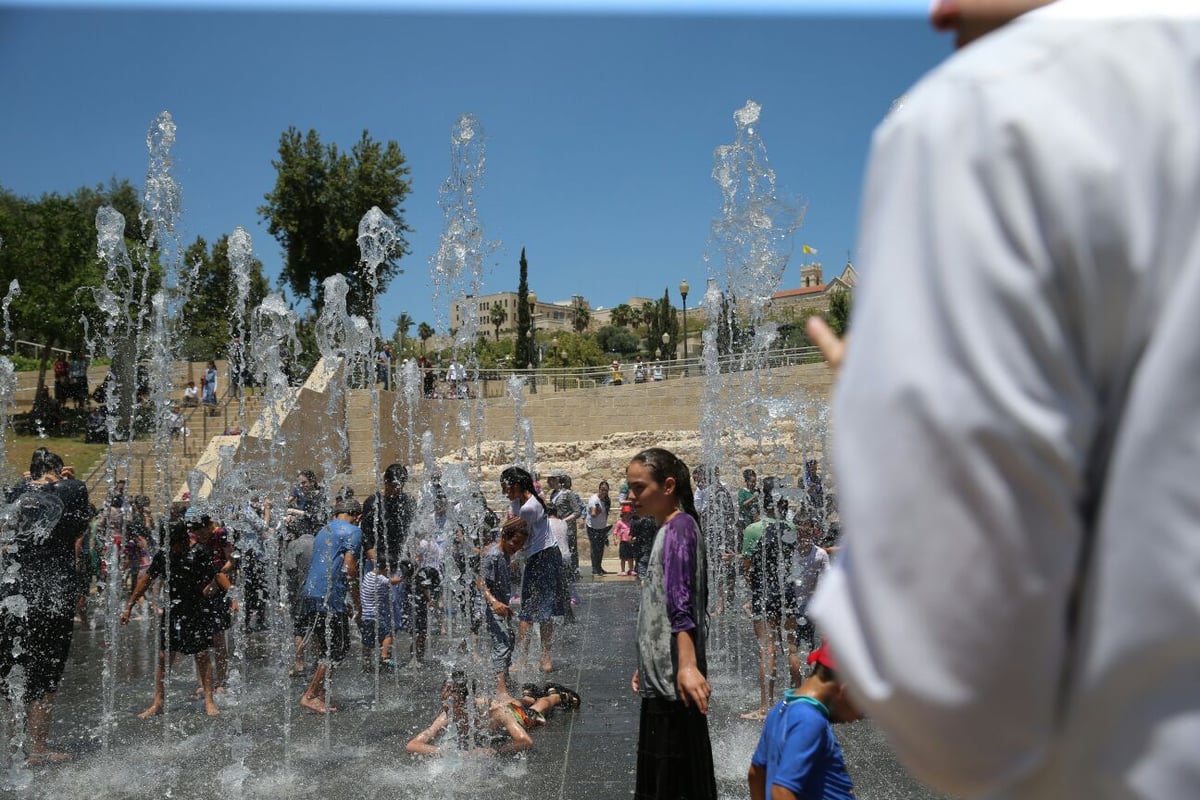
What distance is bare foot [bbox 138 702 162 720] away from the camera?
7507 mm

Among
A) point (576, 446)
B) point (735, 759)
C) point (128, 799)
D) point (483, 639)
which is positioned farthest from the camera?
point (576, 446)

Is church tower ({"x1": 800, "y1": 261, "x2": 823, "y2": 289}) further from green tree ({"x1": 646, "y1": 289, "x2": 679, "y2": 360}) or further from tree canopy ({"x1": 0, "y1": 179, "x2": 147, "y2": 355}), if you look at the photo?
tree canopy ({"x1": 0, "y1": 179, "x2": 147, "y2": 355})

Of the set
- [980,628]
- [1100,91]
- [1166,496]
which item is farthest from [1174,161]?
[980,628]

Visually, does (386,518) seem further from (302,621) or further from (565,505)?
(565,505)

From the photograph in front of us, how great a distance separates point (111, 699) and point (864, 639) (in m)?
8.31

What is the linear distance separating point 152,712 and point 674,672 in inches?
208

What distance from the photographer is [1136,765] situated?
0.66 metres

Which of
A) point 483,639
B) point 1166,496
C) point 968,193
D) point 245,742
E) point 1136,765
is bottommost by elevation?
point 245,742

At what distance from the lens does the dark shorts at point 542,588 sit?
824 centimetres

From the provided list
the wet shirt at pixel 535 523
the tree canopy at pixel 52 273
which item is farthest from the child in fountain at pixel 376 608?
the tree canopy at pixel 52 273

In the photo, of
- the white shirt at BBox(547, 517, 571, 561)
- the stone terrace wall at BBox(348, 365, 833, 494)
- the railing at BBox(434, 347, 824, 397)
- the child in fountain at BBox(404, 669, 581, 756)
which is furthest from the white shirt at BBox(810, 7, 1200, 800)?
the railing at BBox(434, 347, 824, 397)

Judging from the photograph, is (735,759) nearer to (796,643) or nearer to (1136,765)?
(796,643)

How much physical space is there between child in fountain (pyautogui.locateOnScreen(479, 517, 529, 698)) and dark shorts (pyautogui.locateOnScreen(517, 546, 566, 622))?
3.55ft

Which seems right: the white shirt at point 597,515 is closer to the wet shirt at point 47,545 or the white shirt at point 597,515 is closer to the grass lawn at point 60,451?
the wet shirt at point 47,545
